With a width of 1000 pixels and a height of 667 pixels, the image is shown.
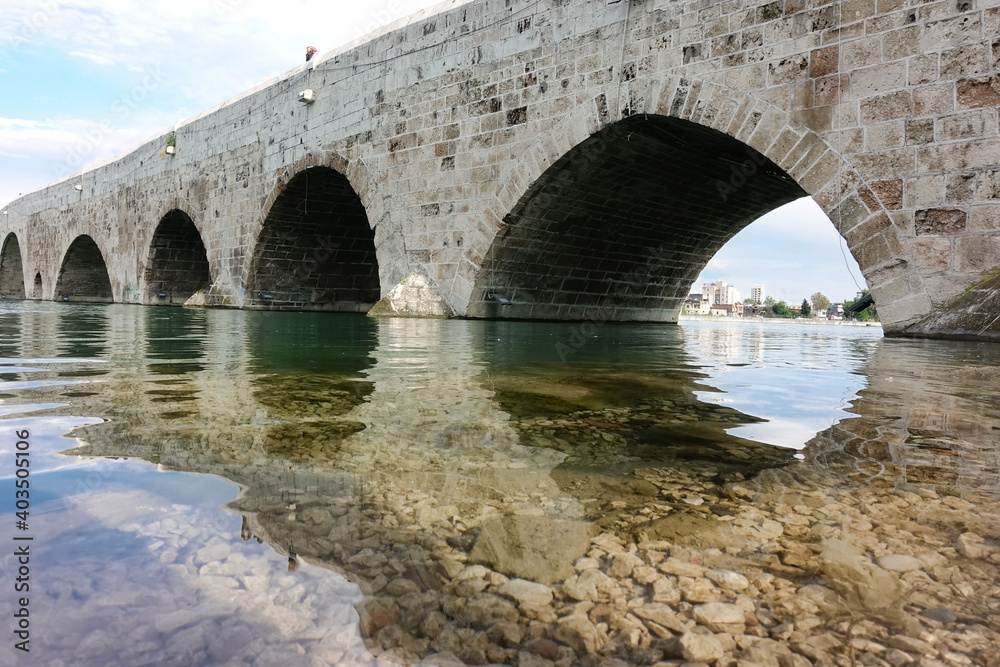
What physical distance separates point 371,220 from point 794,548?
10861mm

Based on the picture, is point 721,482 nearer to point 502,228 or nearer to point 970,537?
point 970,537

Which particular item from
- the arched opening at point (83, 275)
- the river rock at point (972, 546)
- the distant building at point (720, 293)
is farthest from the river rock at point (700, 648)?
the distant building at point (720, 293)

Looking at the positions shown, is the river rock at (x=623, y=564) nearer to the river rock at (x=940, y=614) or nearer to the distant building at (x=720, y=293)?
the river rock at (x=940, y=614)

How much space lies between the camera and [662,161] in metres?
9.18

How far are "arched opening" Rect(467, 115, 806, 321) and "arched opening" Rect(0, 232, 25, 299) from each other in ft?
109

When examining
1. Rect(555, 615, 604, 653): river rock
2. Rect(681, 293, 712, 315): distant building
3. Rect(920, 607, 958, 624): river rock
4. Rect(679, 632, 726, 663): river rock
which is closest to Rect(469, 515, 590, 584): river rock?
Rect(555, 615, 604, 653): river rock

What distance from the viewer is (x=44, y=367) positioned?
329 centimetres

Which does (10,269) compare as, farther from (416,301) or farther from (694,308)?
(694,308)

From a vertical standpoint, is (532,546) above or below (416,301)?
below

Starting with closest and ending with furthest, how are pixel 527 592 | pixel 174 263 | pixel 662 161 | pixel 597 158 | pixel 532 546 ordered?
pixel 527 592 → pixel 532 546 → pixel 597 158 → pixel 662 161 → pixel 174 263

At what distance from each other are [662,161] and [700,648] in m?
8.94

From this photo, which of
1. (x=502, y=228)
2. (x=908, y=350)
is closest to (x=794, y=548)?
(x=908, y=350)

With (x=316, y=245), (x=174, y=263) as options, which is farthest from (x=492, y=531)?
(x=174, y=263)

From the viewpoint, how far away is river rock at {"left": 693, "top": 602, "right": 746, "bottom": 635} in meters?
0.90
